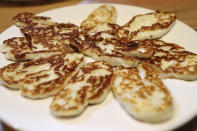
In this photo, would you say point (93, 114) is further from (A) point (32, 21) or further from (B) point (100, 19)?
(A) point (32, 21)

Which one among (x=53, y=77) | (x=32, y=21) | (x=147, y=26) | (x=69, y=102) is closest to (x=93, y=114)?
(x=69, y=102)

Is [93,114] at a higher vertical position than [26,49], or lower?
lower

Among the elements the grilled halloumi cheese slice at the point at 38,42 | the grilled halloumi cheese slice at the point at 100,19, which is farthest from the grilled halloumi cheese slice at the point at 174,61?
the grilled halloumi cheese slice at the point at 38,42

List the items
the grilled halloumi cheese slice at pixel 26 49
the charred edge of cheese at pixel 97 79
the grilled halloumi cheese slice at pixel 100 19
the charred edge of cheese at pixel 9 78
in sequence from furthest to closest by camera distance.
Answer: the grilled halloumi cheese slice at pixel 100 19 → the grilled halloumi cheese slice at pixel 26 49 → the charred edge of cheese at pixel 9 78 → the charred edge of cheese at pixel 97 79

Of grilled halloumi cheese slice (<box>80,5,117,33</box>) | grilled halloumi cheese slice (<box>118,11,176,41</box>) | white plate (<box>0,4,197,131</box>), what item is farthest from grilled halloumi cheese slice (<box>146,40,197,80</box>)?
grilled halloumi cheese slice (<box>80,5,117,33</box>)

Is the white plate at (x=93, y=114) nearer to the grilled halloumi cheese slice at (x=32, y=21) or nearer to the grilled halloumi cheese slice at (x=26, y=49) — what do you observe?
the grilled halloumi cheese slice at (x=26, y=49)

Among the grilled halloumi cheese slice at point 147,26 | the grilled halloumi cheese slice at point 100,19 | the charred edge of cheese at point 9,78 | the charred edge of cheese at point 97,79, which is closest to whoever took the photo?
the charred edge of cheese at point 97,79

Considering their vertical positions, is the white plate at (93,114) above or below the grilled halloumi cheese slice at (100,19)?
below
